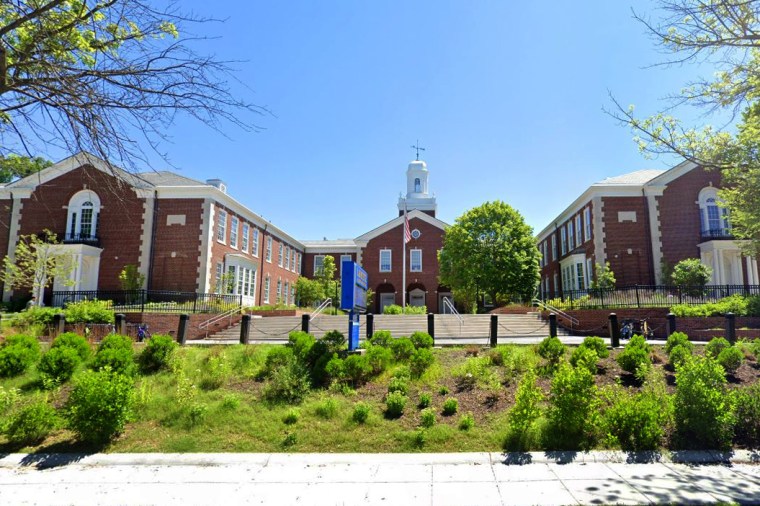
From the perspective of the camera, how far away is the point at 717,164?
29.3 ft

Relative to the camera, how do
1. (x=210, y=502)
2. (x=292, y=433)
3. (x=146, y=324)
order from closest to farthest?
1. (x=210, y=502)
2. (x=292, y=433)
3. (x=146, y=324)

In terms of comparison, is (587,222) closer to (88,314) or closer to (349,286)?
(349,286)

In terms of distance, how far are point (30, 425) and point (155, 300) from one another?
21.6 metres

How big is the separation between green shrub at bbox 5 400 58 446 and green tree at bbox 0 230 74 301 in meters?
19.8

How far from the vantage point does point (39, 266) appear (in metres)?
24.8

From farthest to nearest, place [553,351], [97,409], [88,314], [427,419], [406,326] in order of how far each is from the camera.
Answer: [406,326]
[88,314]
[553,351]
[427,419]
[97,409]

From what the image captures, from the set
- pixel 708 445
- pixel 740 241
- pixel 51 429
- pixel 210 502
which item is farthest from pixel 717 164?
pixel 740 241

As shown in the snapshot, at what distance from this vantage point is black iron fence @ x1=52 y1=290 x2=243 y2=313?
2284 centimetres

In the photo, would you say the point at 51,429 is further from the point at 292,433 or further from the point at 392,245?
the point at 392,245

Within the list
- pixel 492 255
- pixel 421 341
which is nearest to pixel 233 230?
pixel 492 255

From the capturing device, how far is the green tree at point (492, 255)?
97.6 feet

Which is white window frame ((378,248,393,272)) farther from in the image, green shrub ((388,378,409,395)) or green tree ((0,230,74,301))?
green shrub ((388,378,409,395))

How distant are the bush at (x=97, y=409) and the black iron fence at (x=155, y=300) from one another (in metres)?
15.1

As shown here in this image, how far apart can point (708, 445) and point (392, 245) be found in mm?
34709
